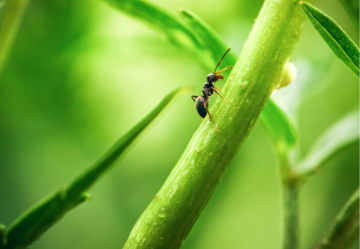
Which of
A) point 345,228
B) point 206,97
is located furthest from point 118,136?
point 345,228

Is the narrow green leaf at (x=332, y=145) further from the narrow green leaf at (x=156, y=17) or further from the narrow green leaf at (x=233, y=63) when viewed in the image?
the narrow green leaf at (x=156, y=17)

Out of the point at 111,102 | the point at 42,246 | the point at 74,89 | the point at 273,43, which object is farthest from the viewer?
the point at 111,102

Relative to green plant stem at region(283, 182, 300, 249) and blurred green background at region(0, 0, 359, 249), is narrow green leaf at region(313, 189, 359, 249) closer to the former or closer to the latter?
green plant stem at region(283, 182, 300, 249)

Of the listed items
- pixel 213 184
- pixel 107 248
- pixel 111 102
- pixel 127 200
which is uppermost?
pixel 111 102

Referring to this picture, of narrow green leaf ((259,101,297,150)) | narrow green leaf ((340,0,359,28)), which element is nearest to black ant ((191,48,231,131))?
narrow green leaf ((259,101,297,150))

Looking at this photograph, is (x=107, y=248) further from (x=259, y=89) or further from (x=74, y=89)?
(x=259, y=89)

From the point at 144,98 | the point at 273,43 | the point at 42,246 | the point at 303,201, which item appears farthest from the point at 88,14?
the point at 303,201

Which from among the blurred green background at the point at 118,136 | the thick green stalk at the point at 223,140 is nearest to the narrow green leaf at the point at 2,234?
the thick green stalk at the point at 223,140
